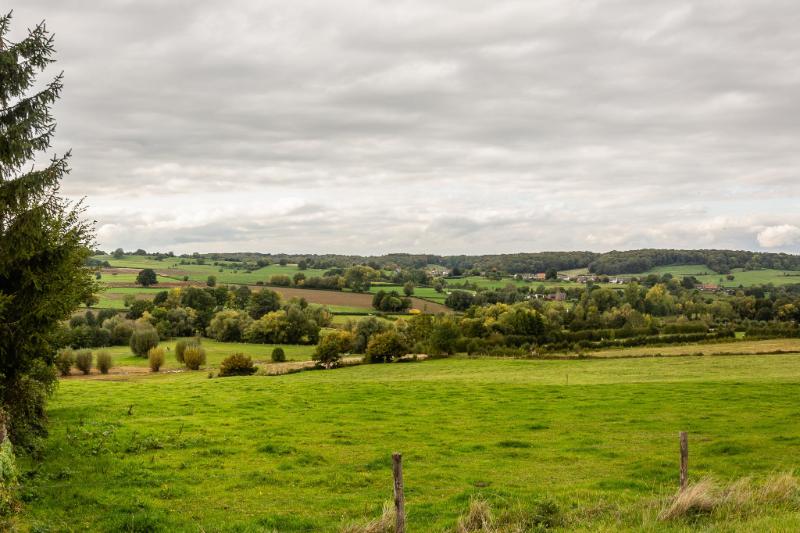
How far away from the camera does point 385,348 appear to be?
74812mm

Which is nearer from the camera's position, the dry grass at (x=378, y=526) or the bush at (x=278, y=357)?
the dry grass at (x=378, y=526)

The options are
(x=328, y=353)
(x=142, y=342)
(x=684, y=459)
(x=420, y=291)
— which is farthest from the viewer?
(x=420, y=291)

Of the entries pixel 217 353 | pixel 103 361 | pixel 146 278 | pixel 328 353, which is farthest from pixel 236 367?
pixel 146 278

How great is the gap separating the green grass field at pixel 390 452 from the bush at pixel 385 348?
3106cm

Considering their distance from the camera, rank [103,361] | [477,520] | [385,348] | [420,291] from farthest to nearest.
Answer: [420,291], [385,348], [103,361], [477,520]

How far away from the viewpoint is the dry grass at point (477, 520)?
12051 millimetres

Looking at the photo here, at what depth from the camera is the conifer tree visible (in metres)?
17.2

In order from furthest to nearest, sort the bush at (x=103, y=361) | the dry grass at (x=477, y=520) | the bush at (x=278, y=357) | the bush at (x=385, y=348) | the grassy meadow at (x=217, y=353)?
the grassy meadow at (x=217, y=353) → the bush at (x=278, y=357) → the bush at (x=385, y=348) → the bush at (x=103, y=361) → the dry grass at (x=477, y=520)

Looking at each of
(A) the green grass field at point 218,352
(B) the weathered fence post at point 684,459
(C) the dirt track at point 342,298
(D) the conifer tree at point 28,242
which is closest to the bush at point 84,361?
(A) the green grass field at point 218,352

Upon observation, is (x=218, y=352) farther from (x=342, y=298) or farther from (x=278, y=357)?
(x=342, y=298)

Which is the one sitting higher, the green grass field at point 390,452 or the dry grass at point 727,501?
the dry grass at point 727,501

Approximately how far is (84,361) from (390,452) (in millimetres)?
61538

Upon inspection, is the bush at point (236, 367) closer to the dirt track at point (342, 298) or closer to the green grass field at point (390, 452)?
the green grass field at point (390, 452)

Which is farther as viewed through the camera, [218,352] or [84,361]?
[218,352]
